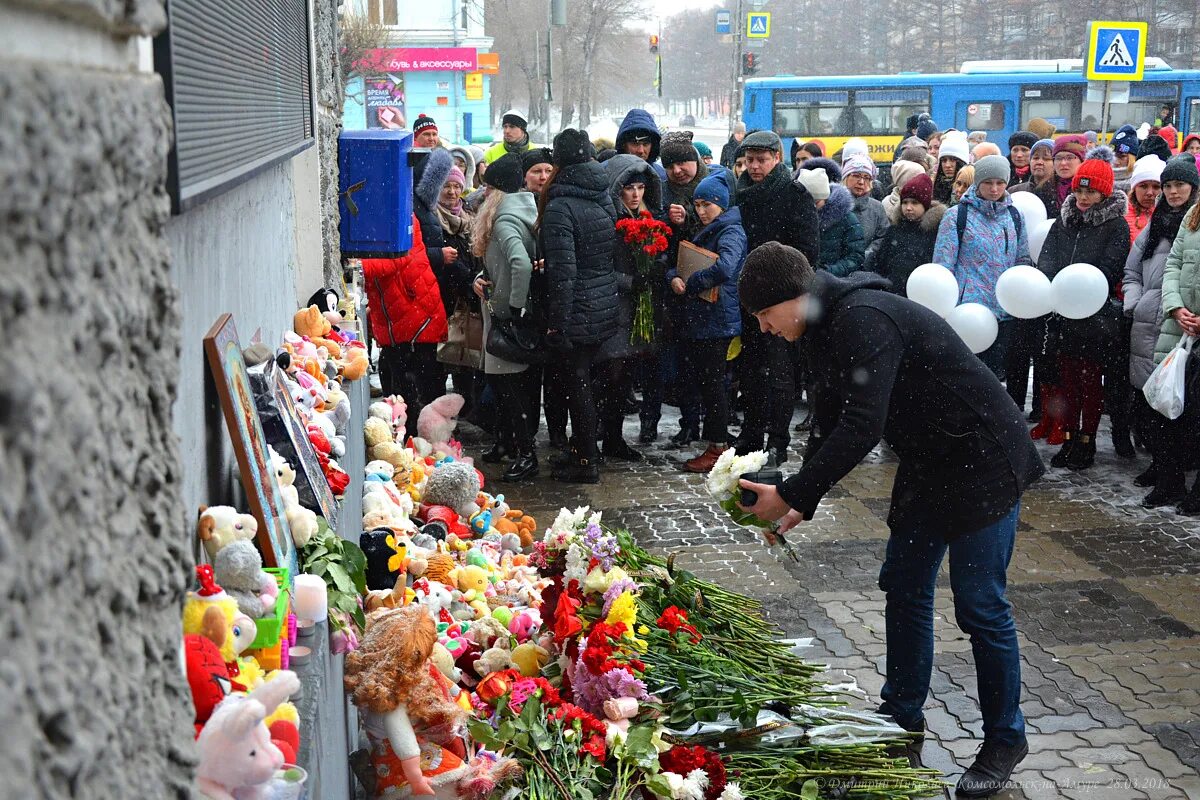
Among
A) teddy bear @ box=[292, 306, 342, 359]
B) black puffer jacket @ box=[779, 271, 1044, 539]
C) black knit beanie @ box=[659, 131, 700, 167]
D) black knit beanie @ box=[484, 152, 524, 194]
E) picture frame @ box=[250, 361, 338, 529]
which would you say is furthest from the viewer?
black knit beanie @ box=[659, 131, 700, 167]

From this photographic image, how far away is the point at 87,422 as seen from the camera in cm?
99

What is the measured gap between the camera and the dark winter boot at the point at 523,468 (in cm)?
827

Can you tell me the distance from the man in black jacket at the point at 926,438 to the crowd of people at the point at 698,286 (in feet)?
11.0

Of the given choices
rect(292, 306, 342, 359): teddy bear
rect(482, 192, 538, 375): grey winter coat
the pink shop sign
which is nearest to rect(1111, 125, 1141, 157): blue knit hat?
rect(482, 192, 538, 375): grey winter coat

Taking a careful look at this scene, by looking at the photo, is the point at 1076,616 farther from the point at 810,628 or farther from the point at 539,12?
the point at 539,12

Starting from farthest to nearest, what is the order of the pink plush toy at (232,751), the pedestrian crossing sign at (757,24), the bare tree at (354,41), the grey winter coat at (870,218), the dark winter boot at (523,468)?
the pedestrian crossing sign at (757,24) → the bare tree at (354,41) → the grey winter coat at (870,218) → the dark winter boot at (523,468) → the pink plush toy at (232,751)

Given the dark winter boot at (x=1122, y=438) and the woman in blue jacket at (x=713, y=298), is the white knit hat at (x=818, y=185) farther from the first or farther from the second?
the dark winter boot at (x=1122, y=438)

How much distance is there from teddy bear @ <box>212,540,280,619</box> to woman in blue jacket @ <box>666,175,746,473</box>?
6021mm

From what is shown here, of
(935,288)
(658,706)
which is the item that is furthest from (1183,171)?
(658,706)

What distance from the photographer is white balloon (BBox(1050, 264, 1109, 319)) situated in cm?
790

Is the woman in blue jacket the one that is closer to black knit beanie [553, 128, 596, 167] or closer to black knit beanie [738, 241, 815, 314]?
black knit beanie [553, 128, 596, 167]

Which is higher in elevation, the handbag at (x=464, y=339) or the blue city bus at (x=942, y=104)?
the blue city bus at (x=942, y=104)

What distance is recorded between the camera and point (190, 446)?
7.92 ft

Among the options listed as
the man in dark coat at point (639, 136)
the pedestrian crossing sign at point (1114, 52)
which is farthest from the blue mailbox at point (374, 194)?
the pedestrian crossing sign at point (1114, 52)
